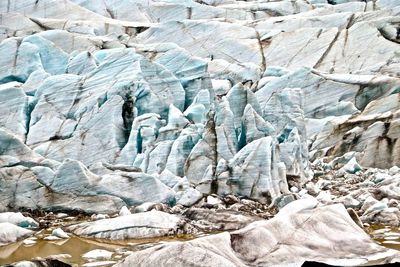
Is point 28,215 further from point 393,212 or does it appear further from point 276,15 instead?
point 276,15

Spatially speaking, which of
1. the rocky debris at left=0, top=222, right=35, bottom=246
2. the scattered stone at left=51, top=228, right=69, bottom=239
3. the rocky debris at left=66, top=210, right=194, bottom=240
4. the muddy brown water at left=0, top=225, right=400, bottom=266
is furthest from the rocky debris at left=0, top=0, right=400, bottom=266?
the rocky debris at left=0, top=222, right=35, bottom=246

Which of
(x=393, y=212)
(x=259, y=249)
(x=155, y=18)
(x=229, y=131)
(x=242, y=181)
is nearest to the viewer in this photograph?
(x=259, y=249)

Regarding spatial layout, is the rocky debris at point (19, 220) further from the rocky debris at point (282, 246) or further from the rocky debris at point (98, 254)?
the rocky debris at point (282, 246)

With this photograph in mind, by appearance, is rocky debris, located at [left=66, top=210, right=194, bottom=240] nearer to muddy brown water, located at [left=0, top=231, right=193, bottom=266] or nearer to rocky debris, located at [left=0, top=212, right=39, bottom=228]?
muddy brown water, located at [left=0, top=231, right=193, bottom=266]

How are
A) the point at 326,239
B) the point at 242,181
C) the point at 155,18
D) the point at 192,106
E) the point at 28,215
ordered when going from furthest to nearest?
the point at 155,18 → the point at 192,106 → the point at 242,181 → the point at 28,215 → the point at 326,239

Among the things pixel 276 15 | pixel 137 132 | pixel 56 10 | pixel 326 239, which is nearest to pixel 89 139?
pixel 137 132

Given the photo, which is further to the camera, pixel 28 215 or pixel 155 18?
pixel 155 18

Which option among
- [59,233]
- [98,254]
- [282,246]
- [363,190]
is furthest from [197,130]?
[282,246]

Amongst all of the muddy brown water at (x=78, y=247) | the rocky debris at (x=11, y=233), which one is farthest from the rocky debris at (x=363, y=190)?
the rocky debris at (x=11, y=233)
